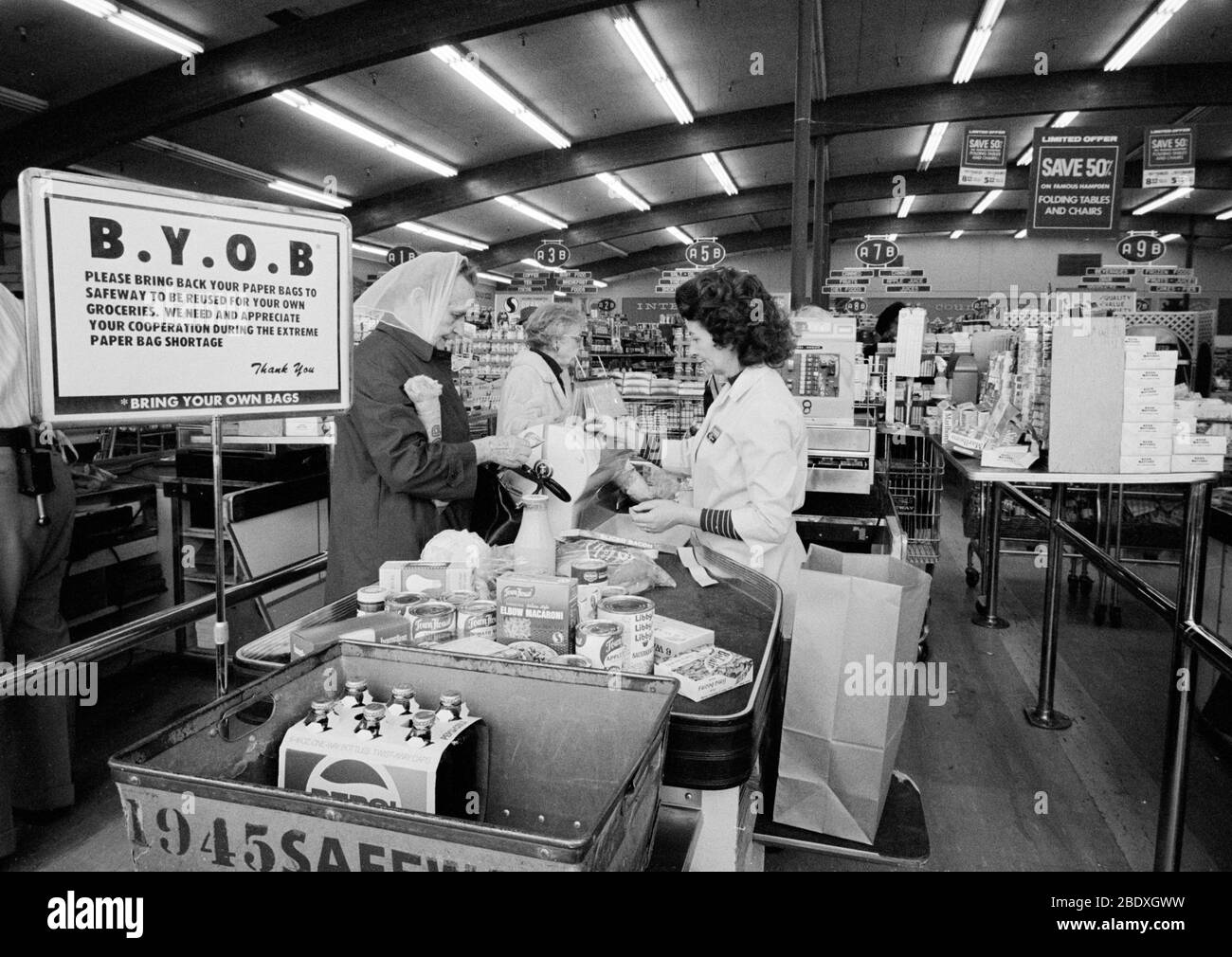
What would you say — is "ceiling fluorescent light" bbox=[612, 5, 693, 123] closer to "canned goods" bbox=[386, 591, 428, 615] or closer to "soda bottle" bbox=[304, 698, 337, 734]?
"canned goods" bbox=[386, 591, 428, 615]

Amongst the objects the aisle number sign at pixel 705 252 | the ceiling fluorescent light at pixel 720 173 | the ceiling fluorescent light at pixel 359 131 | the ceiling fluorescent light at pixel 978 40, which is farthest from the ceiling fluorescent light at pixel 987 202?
the ceiling fluorescent light at pixel 359 131

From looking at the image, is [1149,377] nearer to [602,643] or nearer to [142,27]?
[602,643]

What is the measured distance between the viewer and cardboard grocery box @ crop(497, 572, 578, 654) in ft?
4.77

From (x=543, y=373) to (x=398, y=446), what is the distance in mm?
2002

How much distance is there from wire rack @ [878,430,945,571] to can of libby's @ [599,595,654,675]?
426cm

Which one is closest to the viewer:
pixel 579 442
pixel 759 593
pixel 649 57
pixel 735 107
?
pixel 759 593

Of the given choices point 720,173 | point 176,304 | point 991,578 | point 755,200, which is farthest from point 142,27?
point 755,200

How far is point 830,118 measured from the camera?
12.9m

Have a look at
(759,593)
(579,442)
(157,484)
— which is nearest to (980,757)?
(759,593)

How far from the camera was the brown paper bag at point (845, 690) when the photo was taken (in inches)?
74.6

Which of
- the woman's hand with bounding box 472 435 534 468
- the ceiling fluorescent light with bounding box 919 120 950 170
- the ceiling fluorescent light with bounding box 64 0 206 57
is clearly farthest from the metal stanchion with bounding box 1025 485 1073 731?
the ceiling fluorescent light with bounding box 919 120 950 170

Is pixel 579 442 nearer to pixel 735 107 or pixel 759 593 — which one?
pixel 759 593
